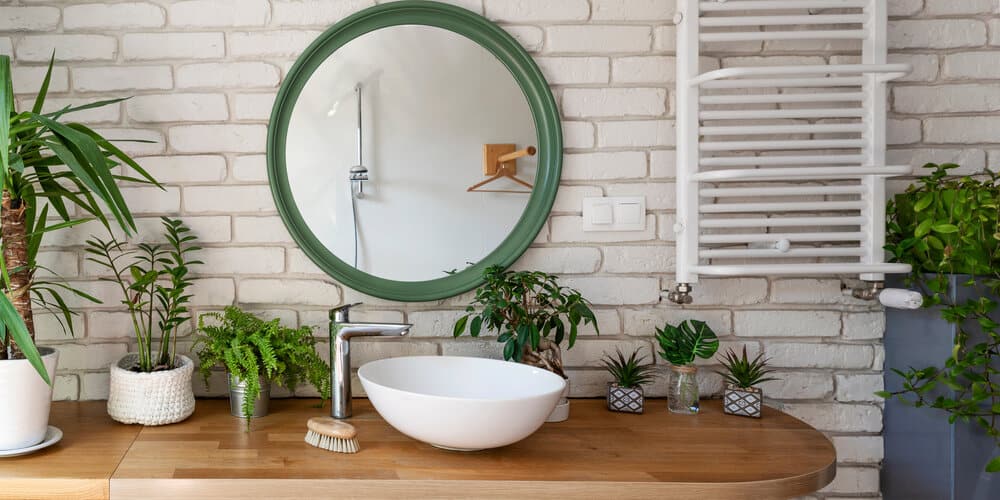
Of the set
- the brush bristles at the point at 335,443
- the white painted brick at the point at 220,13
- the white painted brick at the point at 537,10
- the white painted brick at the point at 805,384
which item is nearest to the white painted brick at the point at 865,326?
the white painted brick at the point at 805,384

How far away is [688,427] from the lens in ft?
4.37

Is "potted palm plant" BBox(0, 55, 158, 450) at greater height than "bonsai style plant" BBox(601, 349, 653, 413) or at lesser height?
greater

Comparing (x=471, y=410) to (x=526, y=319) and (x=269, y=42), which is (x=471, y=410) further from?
(x=269, y=42)

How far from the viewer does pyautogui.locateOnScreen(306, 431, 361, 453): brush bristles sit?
1.18m

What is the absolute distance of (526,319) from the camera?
4.50 feet

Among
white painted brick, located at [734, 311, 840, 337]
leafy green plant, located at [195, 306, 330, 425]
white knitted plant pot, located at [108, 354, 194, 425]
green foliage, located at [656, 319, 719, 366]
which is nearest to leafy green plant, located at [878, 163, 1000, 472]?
white painted brick, located at [734, 311, 840, 337]

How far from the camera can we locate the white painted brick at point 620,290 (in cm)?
157

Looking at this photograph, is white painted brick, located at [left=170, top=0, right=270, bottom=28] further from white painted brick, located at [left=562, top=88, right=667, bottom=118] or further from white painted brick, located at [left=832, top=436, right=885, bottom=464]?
white painted brick, located at [left=832, top=436, right=885, bottom=464]

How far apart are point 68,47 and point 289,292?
0.82 m

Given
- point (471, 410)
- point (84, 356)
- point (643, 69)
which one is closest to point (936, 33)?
point (643, 69)

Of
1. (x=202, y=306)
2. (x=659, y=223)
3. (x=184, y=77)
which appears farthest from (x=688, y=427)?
(x=184, y=77)

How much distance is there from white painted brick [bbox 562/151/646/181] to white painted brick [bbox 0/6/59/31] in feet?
4.33

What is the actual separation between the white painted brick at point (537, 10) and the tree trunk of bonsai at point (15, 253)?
44.1 inches

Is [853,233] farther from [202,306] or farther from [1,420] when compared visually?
[1,420]
